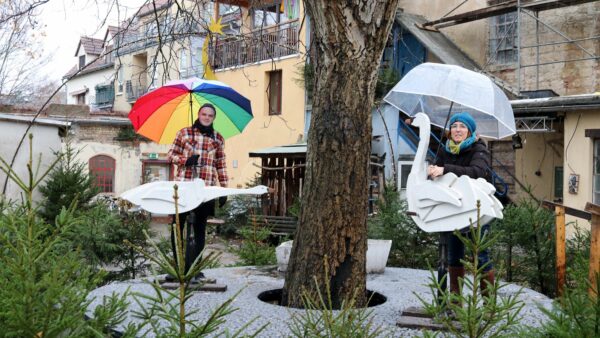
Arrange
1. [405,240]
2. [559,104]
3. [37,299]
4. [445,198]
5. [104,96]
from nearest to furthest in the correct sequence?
[37,299] → [445,198] → [405,240] → [559,104] → [104,96]

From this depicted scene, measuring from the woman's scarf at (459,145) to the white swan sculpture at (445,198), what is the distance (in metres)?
0.22

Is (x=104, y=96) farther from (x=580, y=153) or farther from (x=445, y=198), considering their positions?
(x=445, y=198)

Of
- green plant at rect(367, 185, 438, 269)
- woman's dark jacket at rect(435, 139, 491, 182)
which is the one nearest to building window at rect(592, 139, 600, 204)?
green plant at rect(367, 185, 438, 269)

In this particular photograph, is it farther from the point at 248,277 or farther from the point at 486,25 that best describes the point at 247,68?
the point at 248,277

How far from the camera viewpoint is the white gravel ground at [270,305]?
172 inches

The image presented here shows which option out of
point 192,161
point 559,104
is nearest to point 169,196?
point 192,161

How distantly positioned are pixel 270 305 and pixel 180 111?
2.50 m

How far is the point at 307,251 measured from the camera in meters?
Answer: 5.10

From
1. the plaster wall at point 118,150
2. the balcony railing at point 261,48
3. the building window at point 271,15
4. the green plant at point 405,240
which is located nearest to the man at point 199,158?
the green plant at point 405,240

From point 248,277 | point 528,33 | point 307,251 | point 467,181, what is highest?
point 528,33

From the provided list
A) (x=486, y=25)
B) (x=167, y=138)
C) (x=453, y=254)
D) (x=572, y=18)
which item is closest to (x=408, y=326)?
(x=453, y=254)

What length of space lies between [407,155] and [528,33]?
428 cm

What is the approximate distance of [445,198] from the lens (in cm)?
428

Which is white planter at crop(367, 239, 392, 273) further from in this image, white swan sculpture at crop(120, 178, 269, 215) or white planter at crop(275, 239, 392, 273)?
white swan sculpture at crop(120, 178, 269, 215)
